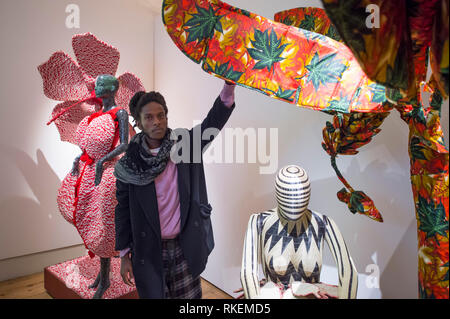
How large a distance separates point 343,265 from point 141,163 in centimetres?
67

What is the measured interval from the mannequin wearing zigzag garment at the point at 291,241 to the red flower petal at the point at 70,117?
1.26m

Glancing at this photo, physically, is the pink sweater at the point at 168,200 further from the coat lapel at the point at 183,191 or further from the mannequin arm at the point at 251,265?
the mannequin arm at the point at 251,265

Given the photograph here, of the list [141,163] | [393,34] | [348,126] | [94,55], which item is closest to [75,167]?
[94,55]

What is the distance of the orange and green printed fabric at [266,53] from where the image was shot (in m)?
0.69

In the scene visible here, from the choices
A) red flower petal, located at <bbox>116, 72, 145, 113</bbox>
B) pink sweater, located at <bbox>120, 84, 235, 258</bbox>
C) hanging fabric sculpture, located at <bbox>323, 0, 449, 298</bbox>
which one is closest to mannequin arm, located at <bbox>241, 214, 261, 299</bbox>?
pink sweater, located at <bbox>120, 84, 235, 258</bbox>

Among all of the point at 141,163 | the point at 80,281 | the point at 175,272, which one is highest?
the point at 141,163

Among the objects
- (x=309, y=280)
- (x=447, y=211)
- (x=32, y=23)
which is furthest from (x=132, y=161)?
(x=32, y=23)

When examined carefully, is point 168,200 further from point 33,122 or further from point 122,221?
point 33,122

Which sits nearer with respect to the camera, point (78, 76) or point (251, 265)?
point (251, 265)

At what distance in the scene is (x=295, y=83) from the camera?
71 centimetres

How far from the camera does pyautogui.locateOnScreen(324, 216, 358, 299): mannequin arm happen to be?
77 cm

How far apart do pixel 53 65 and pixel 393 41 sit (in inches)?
63.3

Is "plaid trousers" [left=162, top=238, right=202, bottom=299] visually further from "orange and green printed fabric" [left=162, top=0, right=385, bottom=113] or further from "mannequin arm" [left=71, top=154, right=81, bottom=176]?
"mannequin arm" [left=71, top=154, right=81, bottom=176]

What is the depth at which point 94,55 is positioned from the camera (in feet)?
5.17
